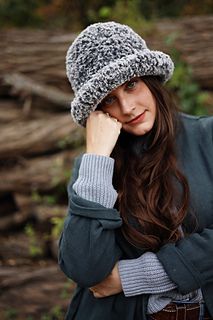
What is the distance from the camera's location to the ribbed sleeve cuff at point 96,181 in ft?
8.16

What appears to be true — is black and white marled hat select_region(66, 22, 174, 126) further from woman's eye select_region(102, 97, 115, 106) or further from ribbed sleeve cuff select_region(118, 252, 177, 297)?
ribbed sleeve cuff select_region(118, 252, 177, 297)

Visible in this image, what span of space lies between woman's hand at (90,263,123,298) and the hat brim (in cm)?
73

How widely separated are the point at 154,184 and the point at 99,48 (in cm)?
64

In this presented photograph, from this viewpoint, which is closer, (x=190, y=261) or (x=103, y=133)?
(x=190, y=261)

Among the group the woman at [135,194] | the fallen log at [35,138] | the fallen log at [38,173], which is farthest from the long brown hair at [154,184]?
the fallen log at [35,138]

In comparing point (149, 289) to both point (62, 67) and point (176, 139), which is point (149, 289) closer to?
point (176, 139)

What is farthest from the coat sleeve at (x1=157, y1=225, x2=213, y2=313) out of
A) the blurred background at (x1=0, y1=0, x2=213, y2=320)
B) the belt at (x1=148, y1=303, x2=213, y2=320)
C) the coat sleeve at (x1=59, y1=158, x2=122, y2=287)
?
the blurred background at (x1=0, y1=0, x2=213, y2=320)

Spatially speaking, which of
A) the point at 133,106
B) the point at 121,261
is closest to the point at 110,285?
the point at 121,261

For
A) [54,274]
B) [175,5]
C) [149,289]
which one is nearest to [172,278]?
[149,289]

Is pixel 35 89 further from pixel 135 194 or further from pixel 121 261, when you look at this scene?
pixel 121 261

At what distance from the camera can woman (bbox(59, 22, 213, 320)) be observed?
248 centimetres

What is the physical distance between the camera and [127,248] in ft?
8.57

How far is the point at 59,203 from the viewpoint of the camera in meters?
5.66

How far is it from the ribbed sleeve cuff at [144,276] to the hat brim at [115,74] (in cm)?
70
